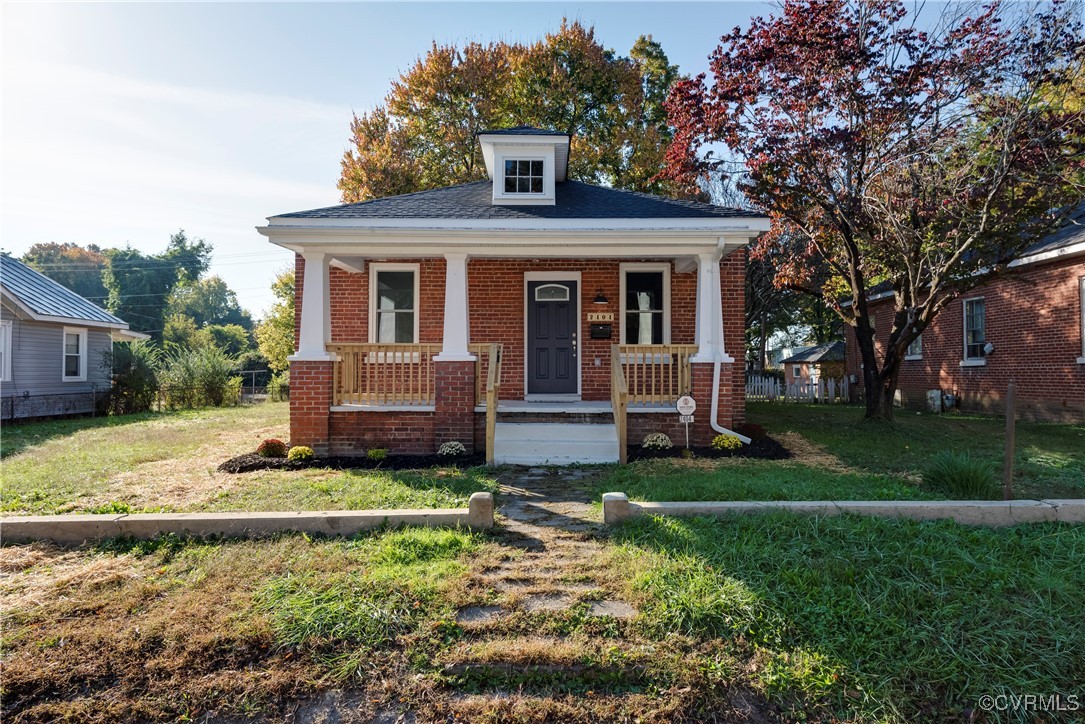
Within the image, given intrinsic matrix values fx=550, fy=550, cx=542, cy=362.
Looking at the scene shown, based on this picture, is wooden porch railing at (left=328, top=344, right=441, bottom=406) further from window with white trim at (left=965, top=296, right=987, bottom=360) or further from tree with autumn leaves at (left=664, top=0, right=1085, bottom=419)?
window with white trim at (left=965, top=296, right=987, bottom=360)

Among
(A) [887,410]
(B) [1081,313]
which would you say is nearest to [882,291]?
(B) [1081,313]

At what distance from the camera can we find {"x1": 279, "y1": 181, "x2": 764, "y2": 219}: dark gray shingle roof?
8.30 metres

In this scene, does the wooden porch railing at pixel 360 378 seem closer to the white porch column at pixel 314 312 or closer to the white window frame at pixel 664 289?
the white porch column at pixel 314 312

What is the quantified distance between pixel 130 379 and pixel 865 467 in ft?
62.0

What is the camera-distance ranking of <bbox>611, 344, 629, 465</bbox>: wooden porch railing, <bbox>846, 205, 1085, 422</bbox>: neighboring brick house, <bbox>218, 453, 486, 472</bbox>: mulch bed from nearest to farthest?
<bbox>218, 453, 486, 472</bbox>: mulch bed, <bbox>611, 344, 629, 465</bbox>: wooden porch railing, <bbox>846, 205, 1085, 422</bbox>: neighboring brick house

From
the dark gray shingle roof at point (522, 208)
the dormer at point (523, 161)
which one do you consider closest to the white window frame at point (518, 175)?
the dormer at point (523, 161)

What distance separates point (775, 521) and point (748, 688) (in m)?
1.72

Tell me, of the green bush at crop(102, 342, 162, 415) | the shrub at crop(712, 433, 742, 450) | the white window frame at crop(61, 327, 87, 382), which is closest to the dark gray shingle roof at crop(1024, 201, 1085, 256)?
the shrub at crop(712, 433, 742, 450)

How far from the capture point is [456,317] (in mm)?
7727

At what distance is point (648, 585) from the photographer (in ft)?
10.6

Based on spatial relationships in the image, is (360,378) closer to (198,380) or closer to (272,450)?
(272,450)

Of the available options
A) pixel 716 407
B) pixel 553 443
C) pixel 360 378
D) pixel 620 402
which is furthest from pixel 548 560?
pixel 360 378

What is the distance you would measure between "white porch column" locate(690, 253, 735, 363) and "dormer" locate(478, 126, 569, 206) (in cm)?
333

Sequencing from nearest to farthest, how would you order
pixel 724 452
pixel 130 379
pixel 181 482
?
1. pixel 181 482
2. pixel 724 452
3. pixel 130 379
